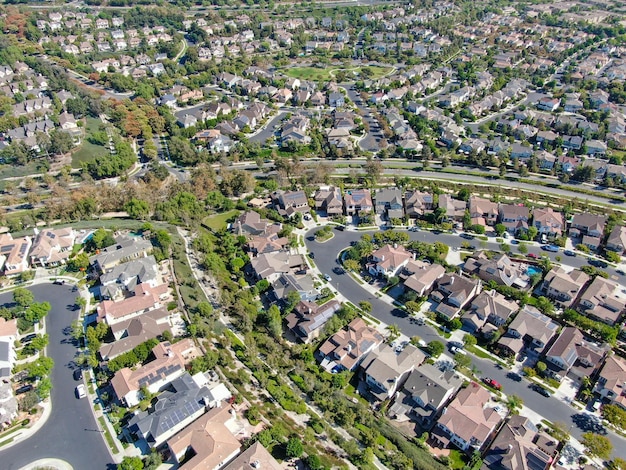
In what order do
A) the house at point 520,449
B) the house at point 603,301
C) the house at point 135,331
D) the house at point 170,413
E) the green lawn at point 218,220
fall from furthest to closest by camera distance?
the green lawn at point 218,220
the house at point 603,301
the house at point 135,331
the house at point 170,413
the house at point 520,449

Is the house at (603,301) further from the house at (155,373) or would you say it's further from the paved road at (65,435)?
the paved road at (65,435)

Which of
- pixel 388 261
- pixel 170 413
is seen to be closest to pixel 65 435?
pixel 170 413

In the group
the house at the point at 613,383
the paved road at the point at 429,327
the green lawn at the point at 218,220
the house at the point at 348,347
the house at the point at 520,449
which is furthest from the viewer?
the green lawn at the point at 218,220

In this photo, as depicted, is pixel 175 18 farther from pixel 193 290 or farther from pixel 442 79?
pixel 193 290

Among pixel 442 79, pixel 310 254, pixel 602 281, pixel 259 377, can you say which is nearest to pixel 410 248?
pixel 310 254

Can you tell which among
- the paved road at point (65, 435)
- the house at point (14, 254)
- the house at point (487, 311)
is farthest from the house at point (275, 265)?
the house at point (14, 254)

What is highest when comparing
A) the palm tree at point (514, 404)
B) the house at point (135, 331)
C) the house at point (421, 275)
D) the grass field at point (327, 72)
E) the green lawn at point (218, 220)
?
the grass field at point (327, 72)
